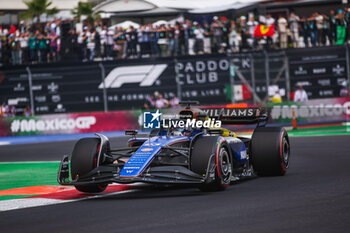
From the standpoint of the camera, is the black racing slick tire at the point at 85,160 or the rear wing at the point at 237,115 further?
the rear wing at the point at 237,115

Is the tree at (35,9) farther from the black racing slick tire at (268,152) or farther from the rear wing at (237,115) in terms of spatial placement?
the black racing slick tire at (268,152)

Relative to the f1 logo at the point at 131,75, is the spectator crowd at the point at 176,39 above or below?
above

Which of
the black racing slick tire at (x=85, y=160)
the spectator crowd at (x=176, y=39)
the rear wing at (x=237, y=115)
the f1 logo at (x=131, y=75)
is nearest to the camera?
the black racing slick tire at (x=85, y=160)

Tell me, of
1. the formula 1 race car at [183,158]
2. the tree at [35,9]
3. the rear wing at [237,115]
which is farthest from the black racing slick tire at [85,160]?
the tree at [35,9]

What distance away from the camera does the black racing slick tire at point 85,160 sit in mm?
9977

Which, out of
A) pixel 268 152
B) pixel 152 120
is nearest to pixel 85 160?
pixel 152 120

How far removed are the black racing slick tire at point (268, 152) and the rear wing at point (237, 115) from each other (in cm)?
59

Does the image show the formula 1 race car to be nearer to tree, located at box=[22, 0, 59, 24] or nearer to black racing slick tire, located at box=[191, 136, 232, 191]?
black racing slick tire, located at box=[191, 136, 232, 191]

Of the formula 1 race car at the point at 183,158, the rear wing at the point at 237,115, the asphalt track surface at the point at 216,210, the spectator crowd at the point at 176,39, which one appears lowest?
the asphalt track surface at the point at 216,210

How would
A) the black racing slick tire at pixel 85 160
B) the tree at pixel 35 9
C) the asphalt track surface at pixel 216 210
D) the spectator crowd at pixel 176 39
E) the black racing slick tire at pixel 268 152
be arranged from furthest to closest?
the tree at pixel 35 9
the spectator crowd at pixel 176 39
the black racing slick tire at pixel 268 152
the black racing slick tire at pixel 85 160
the asphalt track surface at pixel 216 210

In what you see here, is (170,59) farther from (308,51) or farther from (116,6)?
(116,6)

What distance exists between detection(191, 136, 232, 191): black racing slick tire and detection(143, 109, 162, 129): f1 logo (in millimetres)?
1352

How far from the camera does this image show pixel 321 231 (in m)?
6.45

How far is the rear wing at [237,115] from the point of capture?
1199 centimetres
